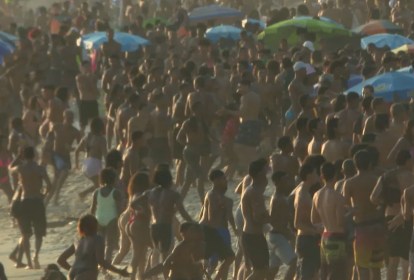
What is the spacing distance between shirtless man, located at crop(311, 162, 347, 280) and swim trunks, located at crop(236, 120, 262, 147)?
21.0 feet

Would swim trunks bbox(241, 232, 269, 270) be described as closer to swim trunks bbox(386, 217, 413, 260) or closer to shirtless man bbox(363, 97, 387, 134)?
swim trunks bbox(386, 217, 413, 260)

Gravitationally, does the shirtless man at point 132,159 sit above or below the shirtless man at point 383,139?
below

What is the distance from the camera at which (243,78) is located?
75.4 feet

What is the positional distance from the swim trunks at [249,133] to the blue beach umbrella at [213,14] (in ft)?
40.6

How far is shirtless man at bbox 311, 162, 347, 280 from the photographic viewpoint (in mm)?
15445

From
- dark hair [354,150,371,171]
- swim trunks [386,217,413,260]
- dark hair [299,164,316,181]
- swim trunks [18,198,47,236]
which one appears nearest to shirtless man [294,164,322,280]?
dark hair [299,164,316,181]

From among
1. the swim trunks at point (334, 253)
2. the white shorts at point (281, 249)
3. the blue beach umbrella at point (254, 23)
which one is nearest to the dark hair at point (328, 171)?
the swim trunks at point (334, 253)

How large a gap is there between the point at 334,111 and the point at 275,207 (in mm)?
4018

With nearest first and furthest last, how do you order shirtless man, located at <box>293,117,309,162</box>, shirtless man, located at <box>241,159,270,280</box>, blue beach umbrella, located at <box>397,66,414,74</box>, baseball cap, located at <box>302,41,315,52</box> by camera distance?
shirtless man, located at <box>241,159,270,280</box>, shirtless man, located at <box>293,117,309,162</box>, blue beach umbrella, located at <box>397,66,414,74</box>, baseball cap, located at <box>302,41,315,52</box>

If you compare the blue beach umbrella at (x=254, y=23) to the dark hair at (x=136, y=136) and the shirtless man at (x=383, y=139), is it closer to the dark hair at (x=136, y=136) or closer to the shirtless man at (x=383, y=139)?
the dark hair at (x=136, y=136)

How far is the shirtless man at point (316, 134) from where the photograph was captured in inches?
724

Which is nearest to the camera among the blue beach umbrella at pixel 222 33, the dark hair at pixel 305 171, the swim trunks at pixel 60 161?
the dark hair at pixel 305 171

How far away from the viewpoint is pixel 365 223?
15648mm

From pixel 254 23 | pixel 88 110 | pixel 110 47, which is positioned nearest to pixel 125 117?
pixel 88 110
